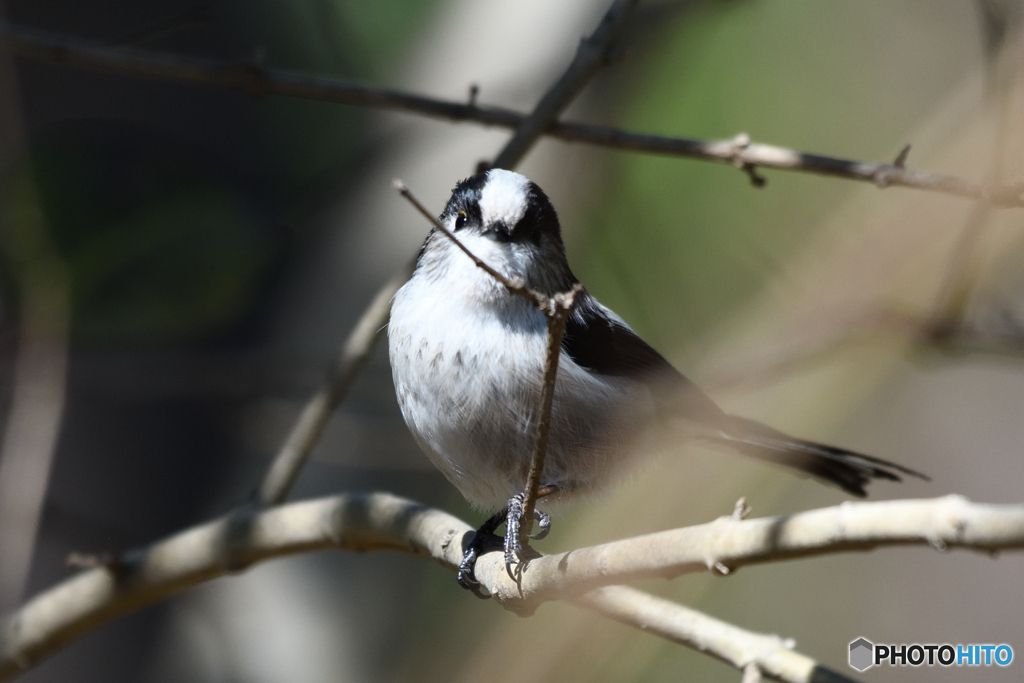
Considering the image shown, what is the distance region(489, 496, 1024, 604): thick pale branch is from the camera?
1.02 metres

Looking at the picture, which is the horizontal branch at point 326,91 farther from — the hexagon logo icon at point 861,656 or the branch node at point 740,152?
the hexagon logo icon at point 861,656

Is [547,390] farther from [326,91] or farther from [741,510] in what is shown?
[326,91]

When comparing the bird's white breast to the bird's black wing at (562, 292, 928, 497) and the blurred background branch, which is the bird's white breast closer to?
the bird's black wing at (562, 292, 928, 497)

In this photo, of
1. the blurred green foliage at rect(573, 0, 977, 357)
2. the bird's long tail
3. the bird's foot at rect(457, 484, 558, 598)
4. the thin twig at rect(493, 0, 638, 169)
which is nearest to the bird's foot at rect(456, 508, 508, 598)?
the bird's foot at rect(457, 484, 558, 598)

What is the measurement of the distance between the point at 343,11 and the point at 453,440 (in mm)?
2777

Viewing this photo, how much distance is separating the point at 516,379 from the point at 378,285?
1.53m

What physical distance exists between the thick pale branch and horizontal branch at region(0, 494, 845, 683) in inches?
14.7

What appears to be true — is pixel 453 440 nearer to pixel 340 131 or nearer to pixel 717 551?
pixel 717 551

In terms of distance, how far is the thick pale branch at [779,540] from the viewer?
1021 mm

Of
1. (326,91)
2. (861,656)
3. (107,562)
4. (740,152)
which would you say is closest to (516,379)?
(740,152)

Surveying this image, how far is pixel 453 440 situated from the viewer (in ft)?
7.06

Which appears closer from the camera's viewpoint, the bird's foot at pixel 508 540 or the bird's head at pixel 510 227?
the bird's foot at pixel 508 540

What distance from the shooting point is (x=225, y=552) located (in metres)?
2.41

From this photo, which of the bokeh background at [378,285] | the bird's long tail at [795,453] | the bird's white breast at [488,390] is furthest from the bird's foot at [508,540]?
the bird's long tail at [795,453]
